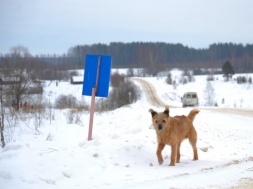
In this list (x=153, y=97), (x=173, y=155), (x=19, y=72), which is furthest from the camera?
(x=153, y=97)

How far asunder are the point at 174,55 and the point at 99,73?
15049 centimetres

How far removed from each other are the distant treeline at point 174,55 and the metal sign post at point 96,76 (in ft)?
302

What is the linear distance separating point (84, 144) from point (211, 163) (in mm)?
3370

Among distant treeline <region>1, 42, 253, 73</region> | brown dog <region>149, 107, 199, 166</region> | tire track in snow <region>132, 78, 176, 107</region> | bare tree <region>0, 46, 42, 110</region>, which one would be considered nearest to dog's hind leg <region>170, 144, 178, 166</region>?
brown dog <region>149, 107, 199, 166</region>

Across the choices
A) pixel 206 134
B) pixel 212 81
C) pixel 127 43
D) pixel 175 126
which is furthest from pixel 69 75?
pixel 175 126

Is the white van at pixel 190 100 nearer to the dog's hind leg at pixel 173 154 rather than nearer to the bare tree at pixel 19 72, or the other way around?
the bare tree at pixel 19 72

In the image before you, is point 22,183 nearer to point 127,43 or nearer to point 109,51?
point 109,51

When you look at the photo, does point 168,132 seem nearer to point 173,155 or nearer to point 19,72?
point 173,155

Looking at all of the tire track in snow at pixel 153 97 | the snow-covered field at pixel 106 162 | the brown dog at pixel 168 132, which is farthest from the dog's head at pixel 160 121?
the tire track in snow at pixel 153 97

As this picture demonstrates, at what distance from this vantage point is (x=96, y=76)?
33.5 feet

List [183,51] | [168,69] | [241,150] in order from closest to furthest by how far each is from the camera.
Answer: [241,150] < [168,69] < [183,51]

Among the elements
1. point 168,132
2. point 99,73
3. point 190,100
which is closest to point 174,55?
point 190,100

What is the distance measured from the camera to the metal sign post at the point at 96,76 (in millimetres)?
10133

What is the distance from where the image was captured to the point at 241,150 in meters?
12.7
